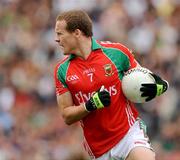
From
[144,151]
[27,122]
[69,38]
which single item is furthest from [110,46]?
[27,122]

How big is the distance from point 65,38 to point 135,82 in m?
0.80

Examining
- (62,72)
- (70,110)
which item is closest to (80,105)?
(70,110)

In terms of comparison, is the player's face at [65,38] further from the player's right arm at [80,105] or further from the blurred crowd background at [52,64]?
the blurred crowd background at [52,64]

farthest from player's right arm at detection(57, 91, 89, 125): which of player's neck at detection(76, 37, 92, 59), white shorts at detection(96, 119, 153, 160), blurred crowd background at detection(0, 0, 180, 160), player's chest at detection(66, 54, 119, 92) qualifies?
blurred crowd background at detection(0, 0, 180, 160)

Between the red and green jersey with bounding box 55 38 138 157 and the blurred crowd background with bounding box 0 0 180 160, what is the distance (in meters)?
4.52

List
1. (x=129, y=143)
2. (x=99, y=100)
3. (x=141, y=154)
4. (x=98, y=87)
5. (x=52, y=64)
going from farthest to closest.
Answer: (x=52, y=64), (x=129, y=143), (x=98, y=87), (x=141, y=154), (x=99, y=100)

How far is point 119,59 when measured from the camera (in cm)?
886

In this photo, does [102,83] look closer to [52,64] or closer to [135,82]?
[135,82]

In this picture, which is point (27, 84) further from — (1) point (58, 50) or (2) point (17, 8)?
(2) point (17, 8)

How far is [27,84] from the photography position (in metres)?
16.3

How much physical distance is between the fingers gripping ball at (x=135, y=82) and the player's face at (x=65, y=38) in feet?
1.93

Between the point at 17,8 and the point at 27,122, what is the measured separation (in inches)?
152

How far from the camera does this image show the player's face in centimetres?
880

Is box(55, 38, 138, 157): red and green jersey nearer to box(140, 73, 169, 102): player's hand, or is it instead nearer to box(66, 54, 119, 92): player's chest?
box(66, 54, 119, 92): player's chest
